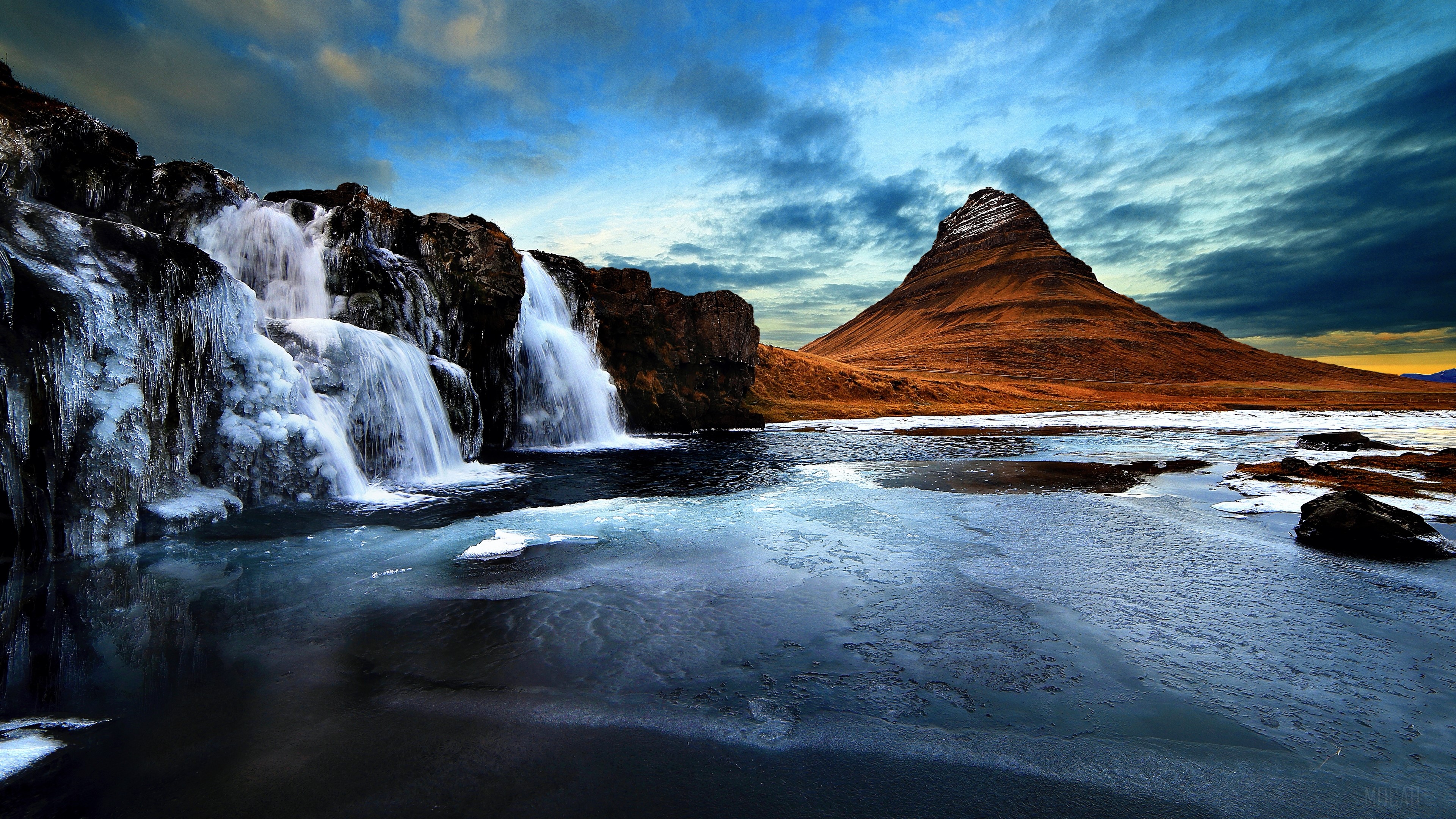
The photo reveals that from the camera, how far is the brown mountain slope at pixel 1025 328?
3772 inches

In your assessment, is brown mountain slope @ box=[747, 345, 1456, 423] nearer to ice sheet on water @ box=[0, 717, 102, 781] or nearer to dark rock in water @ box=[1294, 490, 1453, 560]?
dark rock in water @ box=[1294, 490, 1453, 560]

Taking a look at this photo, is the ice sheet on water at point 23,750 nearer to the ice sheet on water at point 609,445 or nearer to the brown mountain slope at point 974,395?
the ice sheet on water at point 609,445

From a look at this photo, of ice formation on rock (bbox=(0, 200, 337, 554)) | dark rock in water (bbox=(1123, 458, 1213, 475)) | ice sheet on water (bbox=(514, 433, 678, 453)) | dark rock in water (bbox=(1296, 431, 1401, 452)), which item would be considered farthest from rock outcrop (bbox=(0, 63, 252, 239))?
dark rock in water (bbox=(1296, 431, 1401, 452))

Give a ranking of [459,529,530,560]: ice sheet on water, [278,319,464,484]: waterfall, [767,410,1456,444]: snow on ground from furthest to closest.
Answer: [767,410,1456,444]: snow on ground
[278,319,464,484]: waterfall
[459,529,530,560]: ice sheet on water

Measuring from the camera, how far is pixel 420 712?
13.5 ft

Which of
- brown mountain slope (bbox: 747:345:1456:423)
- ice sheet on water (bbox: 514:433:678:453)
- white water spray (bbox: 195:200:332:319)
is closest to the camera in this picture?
white water spray (bbox: 195:200:332:319)

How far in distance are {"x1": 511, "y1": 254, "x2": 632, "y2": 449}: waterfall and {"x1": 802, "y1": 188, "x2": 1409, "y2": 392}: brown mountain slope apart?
6538cm

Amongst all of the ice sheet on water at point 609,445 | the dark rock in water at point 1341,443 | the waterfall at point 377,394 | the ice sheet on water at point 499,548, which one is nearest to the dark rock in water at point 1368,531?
the ice sheet on water at point 499,548

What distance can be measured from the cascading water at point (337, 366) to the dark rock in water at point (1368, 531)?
51.5 feet

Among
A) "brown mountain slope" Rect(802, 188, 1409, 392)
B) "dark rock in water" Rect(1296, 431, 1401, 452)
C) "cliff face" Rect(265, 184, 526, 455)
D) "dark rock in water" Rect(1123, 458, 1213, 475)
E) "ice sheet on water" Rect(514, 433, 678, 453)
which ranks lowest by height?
"dark rock in water" Rect(1123, 458, 1213, 475)

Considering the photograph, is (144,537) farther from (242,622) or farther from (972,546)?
(972,546)

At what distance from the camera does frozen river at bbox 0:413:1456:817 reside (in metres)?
3.34

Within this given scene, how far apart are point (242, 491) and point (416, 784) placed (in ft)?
31.3

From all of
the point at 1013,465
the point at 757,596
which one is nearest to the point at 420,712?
the point at 757,596
